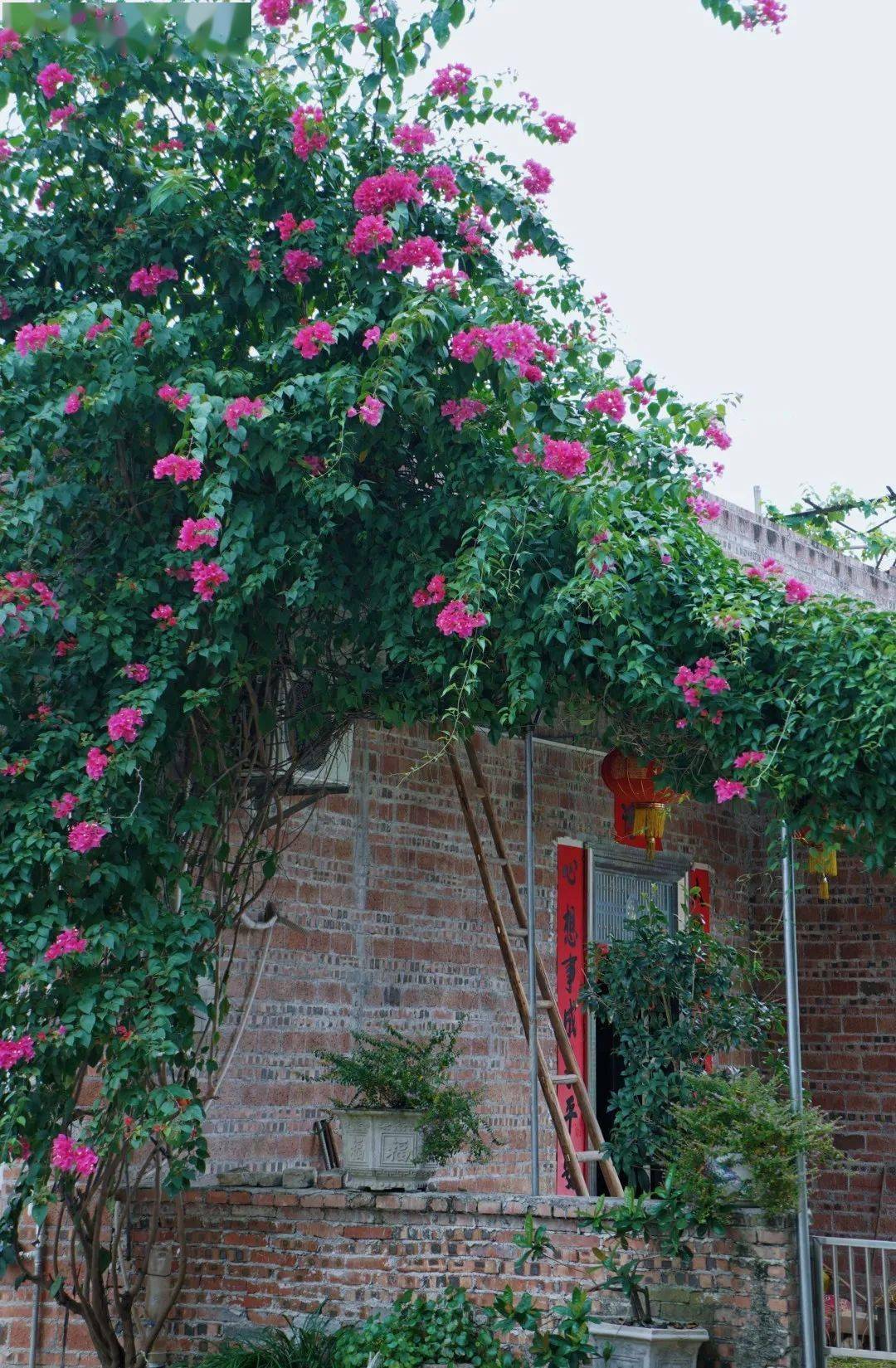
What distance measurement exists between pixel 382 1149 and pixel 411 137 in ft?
12.2

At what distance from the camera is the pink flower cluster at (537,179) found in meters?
5.74

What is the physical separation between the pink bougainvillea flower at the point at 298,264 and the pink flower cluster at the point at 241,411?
26.5 inches

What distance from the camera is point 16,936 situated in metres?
4.91

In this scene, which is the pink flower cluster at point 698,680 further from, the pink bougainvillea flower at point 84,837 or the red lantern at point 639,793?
the pink bougainvillea flower at point 84,837

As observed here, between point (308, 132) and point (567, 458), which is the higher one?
point (308, 132)

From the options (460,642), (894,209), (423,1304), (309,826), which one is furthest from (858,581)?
(423,1304)

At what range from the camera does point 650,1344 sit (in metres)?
4.59

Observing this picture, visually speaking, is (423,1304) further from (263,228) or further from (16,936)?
(263,228)

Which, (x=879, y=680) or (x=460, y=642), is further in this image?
(x=460, y=642)

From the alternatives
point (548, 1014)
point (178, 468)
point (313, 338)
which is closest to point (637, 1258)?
point (548, 1014)

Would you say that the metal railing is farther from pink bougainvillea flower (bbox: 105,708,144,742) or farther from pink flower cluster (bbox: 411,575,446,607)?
pink bougainvillea flower (bbox: 105,708,144,742)

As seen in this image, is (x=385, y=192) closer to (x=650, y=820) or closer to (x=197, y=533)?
(x=197, y=533)

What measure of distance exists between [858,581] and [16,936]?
7.01 metres

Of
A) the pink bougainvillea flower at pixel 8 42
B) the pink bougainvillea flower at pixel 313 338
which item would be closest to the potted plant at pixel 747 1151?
the pink bougainvillea flower at pixel 313 338
